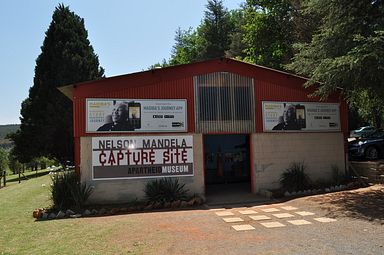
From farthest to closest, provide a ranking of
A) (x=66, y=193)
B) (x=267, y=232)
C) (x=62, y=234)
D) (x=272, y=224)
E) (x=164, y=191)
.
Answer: (x=164, y=191) → (x=66, y=193) → (x=272, y=224) → (x=62, y=234) → (x=267, y=232)

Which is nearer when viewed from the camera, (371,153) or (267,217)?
(267,217)

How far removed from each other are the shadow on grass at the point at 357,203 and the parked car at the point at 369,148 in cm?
428

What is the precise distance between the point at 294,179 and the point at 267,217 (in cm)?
559

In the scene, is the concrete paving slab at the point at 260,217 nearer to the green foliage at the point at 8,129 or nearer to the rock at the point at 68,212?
the rock at the point at 68,212

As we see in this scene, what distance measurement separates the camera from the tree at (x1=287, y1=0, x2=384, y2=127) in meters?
12.5

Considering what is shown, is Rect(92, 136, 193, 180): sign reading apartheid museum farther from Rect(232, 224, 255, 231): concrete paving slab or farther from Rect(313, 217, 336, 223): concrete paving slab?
Rect(313, 217, 336, 223): concrete paving slab

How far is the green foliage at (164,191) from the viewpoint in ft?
48.5

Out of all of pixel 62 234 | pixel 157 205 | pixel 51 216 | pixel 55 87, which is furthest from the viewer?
pixel 55 87

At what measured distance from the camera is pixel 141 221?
37.5 feet

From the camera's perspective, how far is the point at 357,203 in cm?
1264

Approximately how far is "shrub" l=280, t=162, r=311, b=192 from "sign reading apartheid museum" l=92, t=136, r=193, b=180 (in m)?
4.07

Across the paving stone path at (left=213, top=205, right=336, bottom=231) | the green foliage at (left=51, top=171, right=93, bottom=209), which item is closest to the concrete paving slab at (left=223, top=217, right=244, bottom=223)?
the paving stone path at (left=213, top=205, right=336, bottom=231)

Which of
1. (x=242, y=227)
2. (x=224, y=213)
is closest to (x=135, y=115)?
(x=224, y=213)

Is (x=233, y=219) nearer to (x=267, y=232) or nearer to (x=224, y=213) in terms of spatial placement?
(x=224, y=213)
